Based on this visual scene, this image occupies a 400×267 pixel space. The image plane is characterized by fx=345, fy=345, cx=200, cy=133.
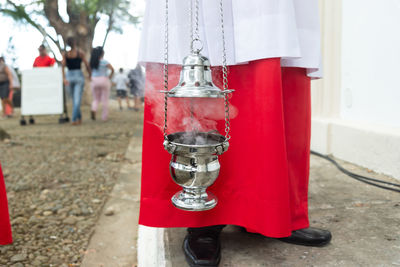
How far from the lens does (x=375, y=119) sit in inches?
100

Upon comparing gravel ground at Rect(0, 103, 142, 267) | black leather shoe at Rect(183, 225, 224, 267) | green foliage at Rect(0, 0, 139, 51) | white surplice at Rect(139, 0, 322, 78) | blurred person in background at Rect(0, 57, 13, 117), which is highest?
green foliage at Rect(0, 0, 139, 51)

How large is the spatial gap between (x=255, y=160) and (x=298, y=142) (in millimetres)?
239

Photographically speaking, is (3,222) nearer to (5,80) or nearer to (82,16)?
(5,80)

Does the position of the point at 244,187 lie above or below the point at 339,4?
below

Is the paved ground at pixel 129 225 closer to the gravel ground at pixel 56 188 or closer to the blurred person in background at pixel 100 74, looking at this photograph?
the gravel ground at pixel 56 188

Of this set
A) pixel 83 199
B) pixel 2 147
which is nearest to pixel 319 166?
pixel 83 199

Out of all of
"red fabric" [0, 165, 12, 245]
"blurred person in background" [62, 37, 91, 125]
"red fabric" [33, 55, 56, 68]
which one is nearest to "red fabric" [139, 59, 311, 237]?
"red fabric" [0, 165, 12, 245]

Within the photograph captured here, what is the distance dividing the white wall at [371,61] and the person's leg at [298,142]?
1284 mm

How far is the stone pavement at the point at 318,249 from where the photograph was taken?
1.29 meters

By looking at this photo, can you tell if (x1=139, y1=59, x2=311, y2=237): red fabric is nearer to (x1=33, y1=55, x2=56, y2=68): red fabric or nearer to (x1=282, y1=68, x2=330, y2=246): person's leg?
(x1=282, y1=68, x2=330, y2=246): person's leg

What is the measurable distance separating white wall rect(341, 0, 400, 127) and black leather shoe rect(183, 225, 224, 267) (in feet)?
5.53

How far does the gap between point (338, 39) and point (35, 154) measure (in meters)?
3.60

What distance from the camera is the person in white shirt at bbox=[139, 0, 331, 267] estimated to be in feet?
3.85

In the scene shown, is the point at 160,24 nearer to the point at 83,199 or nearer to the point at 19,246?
the point at 19,246
